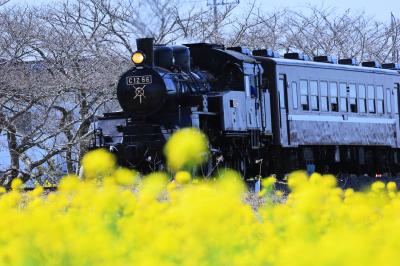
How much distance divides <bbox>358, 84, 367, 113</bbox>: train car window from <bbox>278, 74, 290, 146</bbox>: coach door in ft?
10.6

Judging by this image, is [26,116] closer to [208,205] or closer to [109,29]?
[109,29]

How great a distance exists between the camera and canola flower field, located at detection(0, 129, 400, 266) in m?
3.02

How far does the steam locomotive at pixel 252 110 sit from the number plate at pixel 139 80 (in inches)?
0.7

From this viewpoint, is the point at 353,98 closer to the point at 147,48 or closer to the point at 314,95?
the point at 314,95

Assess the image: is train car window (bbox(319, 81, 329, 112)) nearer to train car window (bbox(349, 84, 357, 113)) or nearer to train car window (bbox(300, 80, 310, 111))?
train car window (bbox(300, 80, 310, 111))

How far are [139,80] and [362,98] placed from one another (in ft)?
22.0

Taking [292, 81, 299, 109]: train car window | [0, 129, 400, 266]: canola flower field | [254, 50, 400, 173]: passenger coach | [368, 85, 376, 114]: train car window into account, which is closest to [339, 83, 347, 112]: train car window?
[254, 50, 400, 173]: passenger coach

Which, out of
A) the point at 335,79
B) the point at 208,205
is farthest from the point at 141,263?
the point at 335,79

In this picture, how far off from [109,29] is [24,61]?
12.1 feet

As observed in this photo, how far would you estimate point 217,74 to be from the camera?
17.6m

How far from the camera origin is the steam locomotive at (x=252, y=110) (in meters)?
16.0

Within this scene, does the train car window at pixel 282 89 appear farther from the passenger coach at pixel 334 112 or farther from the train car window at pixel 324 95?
the train car window at pixel 324 95

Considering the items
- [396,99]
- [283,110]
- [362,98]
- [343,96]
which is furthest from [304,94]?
[396,99]

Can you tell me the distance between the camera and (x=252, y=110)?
→ 17.1 metres
